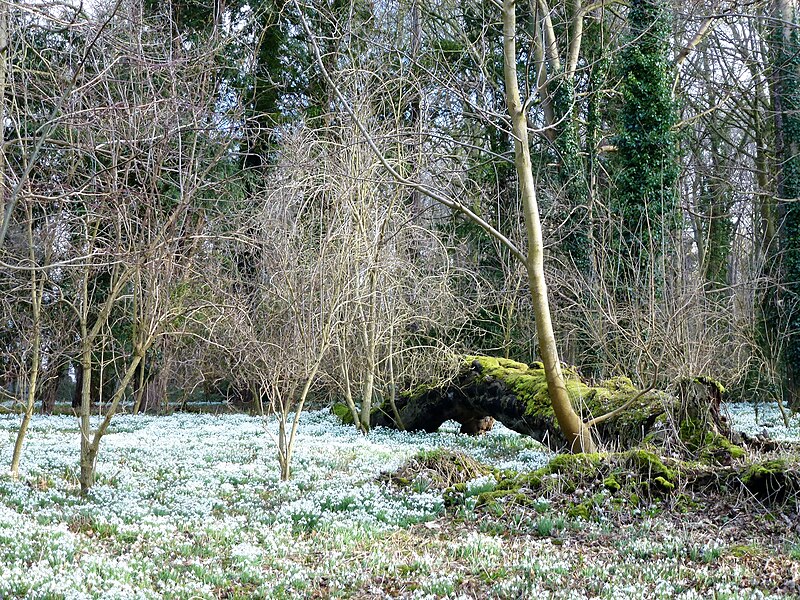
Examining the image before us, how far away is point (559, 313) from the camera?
69.1 feet

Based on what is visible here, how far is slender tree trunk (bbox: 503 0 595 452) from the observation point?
1034 cm

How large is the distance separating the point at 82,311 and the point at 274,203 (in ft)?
22.1

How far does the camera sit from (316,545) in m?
7.13

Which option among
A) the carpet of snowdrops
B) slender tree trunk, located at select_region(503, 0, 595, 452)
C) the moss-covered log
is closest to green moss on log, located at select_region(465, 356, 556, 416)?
the moss-covered log

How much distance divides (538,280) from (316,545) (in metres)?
5.03

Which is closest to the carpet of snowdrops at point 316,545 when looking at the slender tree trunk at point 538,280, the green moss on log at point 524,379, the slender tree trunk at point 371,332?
the slender tree trunk at point 538,280

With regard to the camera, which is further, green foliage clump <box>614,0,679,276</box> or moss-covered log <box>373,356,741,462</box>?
green foliage clump <box>614,0,679,276</box>

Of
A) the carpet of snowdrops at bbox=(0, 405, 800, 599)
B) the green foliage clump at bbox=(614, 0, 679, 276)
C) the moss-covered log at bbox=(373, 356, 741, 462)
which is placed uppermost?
the green foliage clump at bbox=(614, 0, 679, 276)

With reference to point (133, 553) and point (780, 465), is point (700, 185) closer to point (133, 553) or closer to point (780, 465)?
point (780, 465)

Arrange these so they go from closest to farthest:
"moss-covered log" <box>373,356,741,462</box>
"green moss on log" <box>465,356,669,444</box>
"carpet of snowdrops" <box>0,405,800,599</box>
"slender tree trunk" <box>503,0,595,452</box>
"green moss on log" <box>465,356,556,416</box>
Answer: "carpet of snowdrops" <box>0,405,800,599</box>
"moss-covered log" <box>373,356,741,462</box>
"slender tree trunk" <box>503,0,595,452</box>
"green moss on log" <box>465,356,669,444</box>
"green moss on log" <box>465,356,556,416</box>

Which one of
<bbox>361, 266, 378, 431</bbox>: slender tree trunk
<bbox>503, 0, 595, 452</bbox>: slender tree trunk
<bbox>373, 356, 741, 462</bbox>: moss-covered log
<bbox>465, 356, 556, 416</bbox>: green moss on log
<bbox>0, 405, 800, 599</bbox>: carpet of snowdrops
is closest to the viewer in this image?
<bbox>0, 405, 800, 599</bbox>: carpet of snowdrops

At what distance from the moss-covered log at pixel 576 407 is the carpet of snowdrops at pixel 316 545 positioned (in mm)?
1539

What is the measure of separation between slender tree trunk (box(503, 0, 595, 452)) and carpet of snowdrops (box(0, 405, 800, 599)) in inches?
51.4

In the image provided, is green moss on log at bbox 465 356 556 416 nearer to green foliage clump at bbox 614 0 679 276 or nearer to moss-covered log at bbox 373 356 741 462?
moss-covered log at bbox 373 356 741 462
